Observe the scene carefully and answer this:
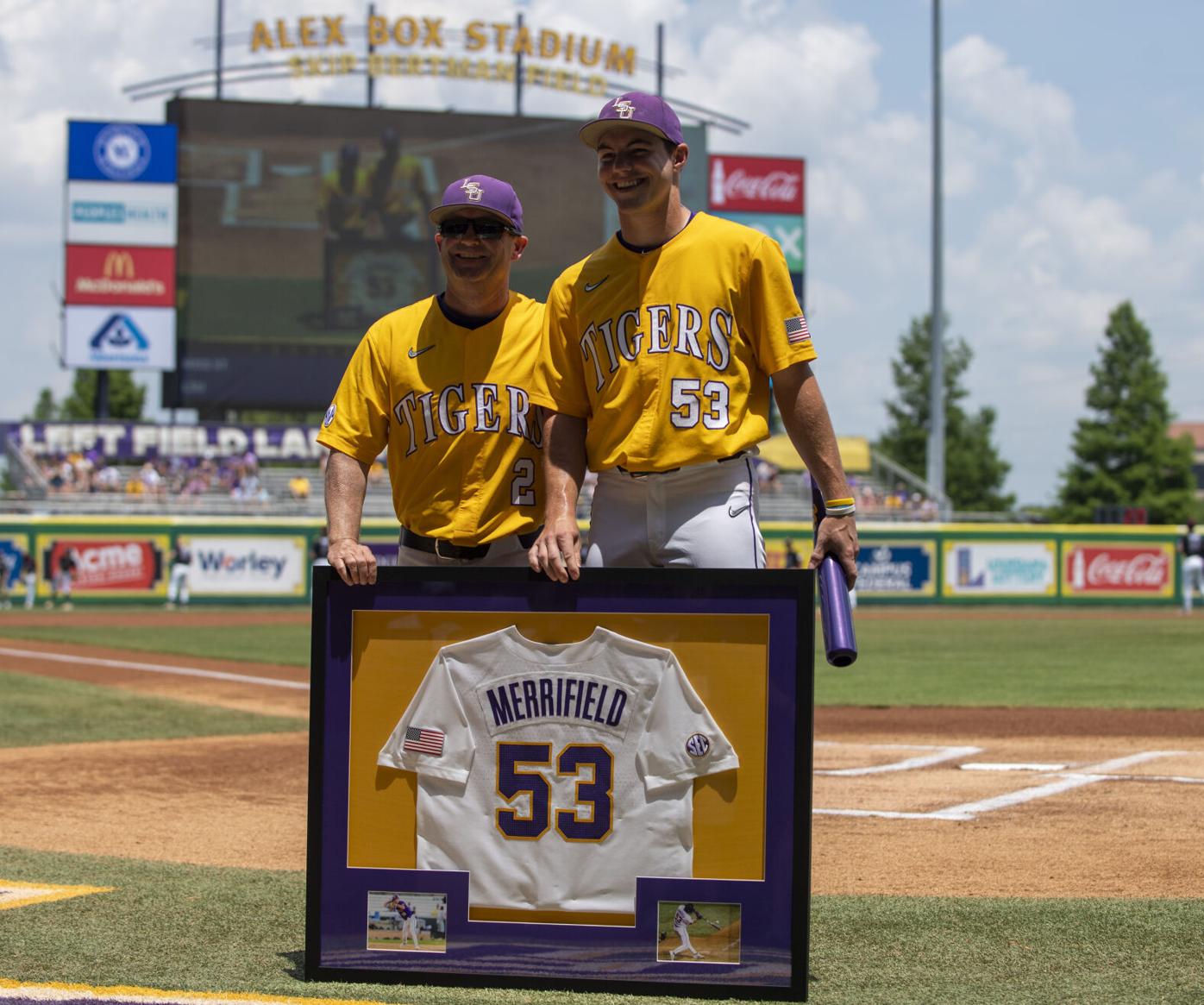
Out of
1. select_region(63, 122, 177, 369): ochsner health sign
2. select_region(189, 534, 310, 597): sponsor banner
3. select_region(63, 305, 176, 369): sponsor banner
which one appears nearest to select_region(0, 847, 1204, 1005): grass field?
select_region(189, 534, 310, 597): sponsor banner

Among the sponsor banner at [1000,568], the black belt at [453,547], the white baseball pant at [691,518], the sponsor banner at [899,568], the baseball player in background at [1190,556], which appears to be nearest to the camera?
the white baseball pant at [691,518]

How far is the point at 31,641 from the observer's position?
18625 mm

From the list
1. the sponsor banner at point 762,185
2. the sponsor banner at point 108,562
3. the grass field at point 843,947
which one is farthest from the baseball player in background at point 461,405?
the sponsor banner at point 762,185

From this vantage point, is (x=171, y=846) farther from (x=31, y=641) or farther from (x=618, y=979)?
(x=31, y=641)

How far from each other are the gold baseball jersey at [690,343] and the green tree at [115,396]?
51413mm

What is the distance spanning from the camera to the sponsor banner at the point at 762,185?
39219mm

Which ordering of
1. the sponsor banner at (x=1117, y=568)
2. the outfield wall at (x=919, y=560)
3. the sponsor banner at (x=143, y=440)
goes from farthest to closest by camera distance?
the sponsor banner at (x=143, y=440), the sponsor banner at (x=1117, y=568), the outfield wall at (x=919, y=560)

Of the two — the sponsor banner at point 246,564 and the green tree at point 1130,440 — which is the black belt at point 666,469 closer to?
the sponsor banner at point 246,564

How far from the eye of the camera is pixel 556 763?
348 cm

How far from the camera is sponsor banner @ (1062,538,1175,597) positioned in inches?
1243

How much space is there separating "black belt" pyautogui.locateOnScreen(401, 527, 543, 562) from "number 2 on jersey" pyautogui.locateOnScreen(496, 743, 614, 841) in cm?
85

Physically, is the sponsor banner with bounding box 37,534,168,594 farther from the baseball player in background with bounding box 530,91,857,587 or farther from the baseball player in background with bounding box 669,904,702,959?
the baseball player in background with bounding box 669,904,702,959

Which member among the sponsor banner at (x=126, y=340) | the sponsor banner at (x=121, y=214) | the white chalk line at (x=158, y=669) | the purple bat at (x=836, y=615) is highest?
the sponsor banner at (x=121, y=214)

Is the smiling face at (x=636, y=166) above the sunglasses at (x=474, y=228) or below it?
above
